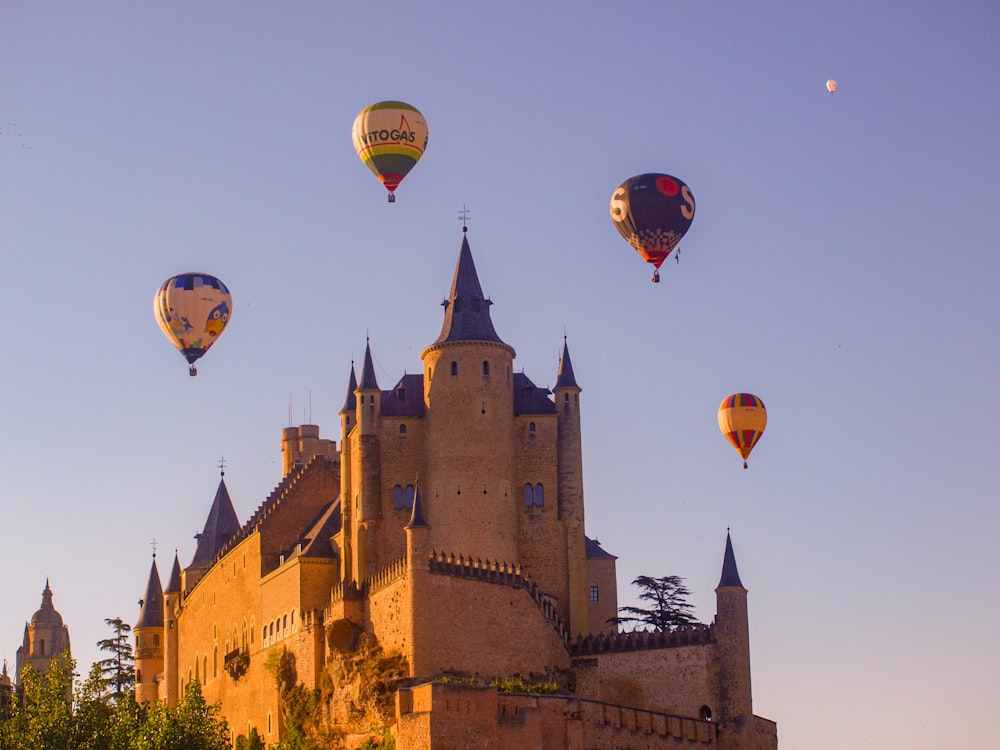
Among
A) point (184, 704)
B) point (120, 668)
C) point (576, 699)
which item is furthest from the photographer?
point (120, 668)

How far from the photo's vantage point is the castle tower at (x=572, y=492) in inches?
3287

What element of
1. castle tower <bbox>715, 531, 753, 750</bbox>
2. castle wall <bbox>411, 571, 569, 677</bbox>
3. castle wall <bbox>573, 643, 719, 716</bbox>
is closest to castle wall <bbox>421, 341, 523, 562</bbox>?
castle wall <bbox>411, 571, 569, 677</bbox>

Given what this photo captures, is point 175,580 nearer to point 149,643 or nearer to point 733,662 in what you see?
point 149,643

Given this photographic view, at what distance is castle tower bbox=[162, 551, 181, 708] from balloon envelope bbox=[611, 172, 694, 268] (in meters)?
43.5

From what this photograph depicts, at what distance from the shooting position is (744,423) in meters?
81.6

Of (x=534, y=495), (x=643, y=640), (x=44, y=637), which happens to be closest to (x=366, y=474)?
(x=534, y=495)

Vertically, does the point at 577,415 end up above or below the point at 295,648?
above

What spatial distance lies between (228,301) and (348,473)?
1097 cm

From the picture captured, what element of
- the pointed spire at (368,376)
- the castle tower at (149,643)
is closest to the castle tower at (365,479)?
the pointed spire at (368,376)

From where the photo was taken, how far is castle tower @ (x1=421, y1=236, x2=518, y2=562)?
82000mm

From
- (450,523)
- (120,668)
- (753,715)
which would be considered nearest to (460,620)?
(450,523)

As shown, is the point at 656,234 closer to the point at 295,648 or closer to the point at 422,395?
the point at 422,395

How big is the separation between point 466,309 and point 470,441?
19.9 ft

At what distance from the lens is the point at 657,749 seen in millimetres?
74312
